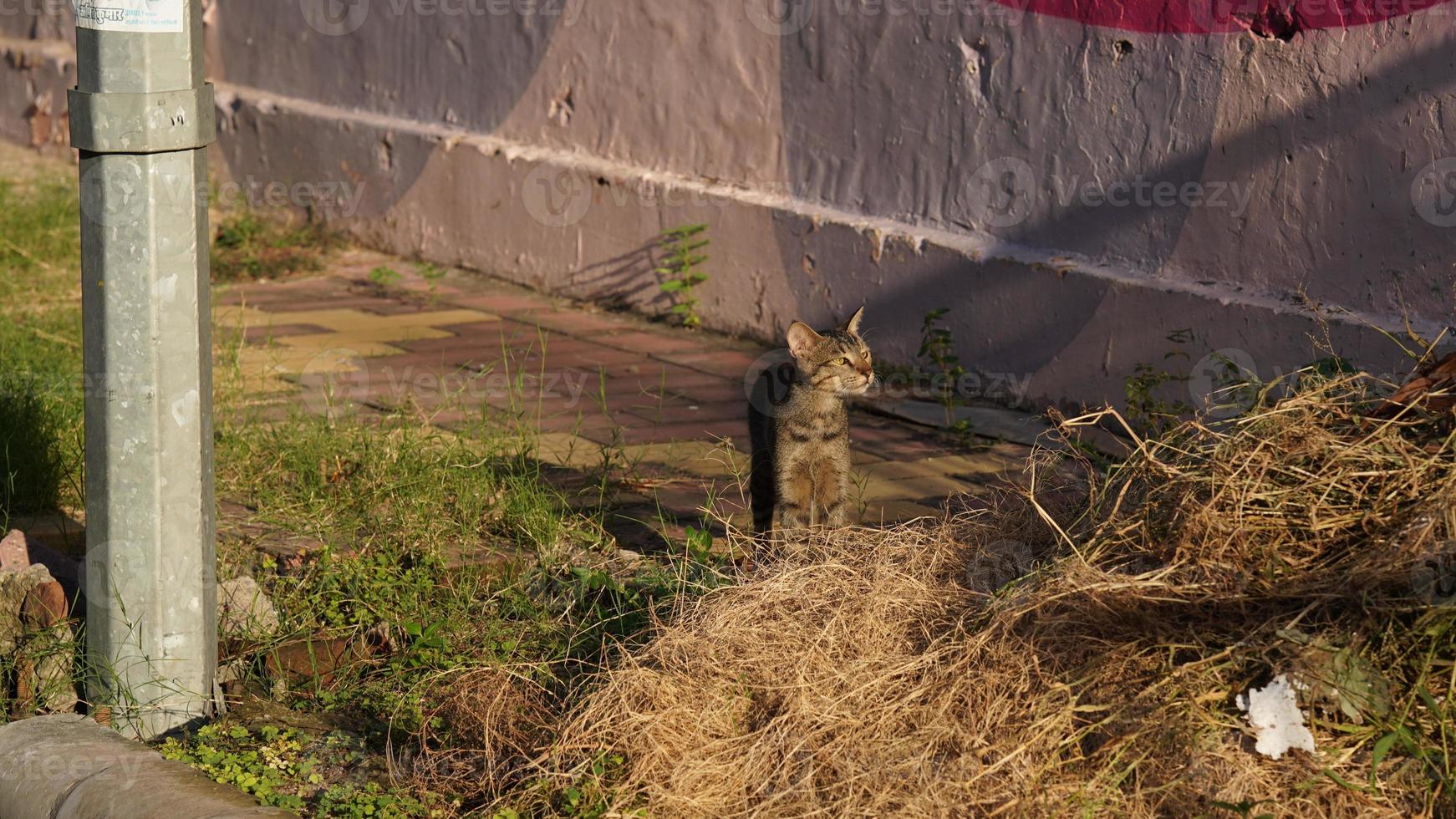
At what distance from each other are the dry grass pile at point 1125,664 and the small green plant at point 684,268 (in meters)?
4.07

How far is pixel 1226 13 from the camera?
520cm

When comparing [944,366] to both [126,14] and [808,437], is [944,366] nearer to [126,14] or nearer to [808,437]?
[808,437]

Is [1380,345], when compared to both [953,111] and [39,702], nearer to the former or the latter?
[953,111]

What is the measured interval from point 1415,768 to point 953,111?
158 inches

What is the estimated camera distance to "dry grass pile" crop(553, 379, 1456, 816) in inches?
103

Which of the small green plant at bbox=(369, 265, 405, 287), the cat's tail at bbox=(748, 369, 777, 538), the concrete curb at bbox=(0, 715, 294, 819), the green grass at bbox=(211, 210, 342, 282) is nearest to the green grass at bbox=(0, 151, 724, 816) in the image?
the concrete curb at bbox=(0, 715, 294, 819)

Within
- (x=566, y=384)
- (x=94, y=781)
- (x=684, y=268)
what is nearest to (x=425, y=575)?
(x=94, y=781)

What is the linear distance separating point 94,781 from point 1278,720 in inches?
86.0

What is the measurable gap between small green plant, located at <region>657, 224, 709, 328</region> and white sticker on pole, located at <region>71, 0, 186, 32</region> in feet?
13.7

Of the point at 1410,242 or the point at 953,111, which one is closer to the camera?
the point at 1410,242

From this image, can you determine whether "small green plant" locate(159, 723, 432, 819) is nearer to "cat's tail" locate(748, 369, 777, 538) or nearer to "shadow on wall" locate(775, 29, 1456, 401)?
"cat's tail" locate(748, 369, 777, 538)

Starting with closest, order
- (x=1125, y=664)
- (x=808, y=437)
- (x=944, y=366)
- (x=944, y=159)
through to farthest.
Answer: (x=1125, y=664)
(x=808, y=437)
(x=944, y=366)
(x=944, y=159)

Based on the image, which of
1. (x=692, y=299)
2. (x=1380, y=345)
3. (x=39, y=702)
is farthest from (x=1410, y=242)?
(x=39, y=702)

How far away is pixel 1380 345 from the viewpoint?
4809 millimetres
